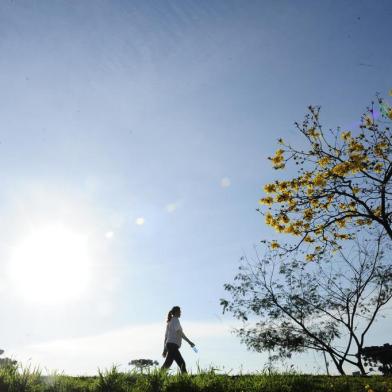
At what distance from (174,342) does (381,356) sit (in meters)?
13.8

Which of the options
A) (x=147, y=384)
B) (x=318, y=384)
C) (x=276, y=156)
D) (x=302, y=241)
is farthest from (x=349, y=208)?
(x=147, y=384)

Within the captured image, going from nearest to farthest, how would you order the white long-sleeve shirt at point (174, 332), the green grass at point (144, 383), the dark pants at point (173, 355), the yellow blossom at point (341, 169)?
the green grass at point (144, 383), the dark pants at point (173, 355), the white long-sleeve shirt at point (174, 332), the yellow blossom at point (341, 169)

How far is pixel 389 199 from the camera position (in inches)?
420

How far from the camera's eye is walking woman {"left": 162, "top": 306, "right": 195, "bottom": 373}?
9344 mm

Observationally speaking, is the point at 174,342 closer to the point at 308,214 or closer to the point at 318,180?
the point at 308,214

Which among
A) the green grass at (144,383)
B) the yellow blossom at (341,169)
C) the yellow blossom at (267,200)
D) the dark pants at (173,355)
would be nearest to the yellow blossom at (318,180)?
the yellow blossom at (341,169)

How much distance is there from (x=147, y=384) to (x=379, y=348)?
16.7m

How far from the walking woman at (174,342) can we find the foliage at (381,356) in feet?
41.8

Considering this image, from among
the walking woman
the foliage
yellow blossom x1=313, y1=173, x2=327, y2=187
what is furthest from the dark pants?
the foliage

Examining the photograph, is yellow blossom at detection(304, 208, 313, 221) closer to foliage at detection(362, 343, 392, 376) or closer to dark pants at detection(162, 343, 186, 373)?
dark pants at detection(162, 343, 186, 373)

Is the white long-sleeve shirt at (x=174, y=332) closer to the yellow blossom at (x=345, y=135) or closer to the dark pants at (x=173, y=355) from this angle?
the dark pants at (x=173, y=355)

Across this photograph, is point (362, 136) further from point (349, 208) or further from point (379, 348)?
point (379, 348)

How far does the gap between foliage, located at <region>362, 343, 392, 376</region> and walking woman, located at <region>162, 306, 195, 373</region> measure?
12755mm

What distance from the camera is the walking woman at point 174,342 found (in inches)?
368
